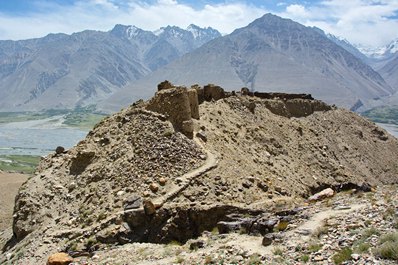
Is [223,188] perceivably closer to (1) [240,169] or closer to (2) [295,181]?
(1) [240,169]

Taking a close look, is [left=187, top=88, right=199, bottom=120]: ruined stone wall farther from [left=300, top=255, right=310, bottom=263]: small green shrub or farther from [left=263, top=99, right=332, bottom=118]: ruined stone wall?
[left=300, top=255, right=310, bottom=263]: small green shrub

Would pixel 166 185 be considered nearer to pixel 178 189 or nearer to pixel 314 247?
pixel 178 189

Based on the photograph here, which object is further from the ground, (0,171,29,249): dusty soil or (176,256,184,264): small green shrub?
(176,256,184,264): small green shrub

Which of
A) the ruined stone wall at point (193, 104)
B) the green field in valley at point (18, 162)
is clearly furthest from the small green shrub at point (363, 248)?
the green field in valley at point (18, 162)

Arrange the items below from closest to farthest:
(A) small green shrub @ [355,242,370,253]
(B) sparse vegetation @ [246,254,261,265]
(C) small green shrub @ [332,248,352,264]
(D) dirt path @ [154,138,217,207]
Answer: (C) small green shrub @ [332,248,352,264], (A) small green shrub @ [355,242,370,253], (B) sparse vegetation @ [246,254,261,265], (D) dirt path @ [154,138,217,207]

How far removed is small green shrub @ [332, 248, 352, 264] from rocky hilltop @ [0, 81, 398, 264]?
3256mm

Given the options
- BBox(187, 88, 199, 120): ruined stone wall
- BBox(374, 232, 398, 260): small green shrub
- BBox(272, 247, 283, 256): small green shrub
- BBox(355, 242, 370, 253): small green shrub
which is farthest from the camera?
BBox(187, 88, 199, 120): ruined stone wall

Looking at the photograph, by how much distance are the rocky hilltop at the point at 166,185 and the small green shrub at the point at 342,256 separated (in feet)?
10.7

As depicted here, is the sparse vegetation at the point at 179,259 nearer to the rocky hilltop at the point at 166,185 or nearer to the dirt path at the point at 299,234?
→ the rocky hilltop at the point at 166,185

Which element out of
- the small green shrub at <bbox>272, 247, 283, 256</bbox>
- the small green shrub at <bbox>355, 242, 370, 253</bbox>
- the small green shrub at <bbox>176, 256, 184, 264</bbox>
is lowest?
the small green shrub at <bbox>176, 256, 184, 264</bbox>

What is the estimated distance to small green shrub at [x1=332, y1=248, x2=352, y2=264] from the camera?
520 inches

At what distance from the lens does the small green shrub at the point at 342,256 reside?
13.2 meters

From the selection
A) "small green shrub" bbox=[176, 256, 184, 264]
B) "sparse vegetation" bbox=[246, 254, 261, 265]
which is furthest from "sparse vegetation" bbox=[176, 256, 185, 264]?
"sparse vegetation" bbox=[246, 254, 261, 265]

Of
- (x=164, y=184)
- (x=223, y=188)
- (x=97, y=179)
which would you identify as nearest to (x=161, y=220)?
(x=164, y=184)
